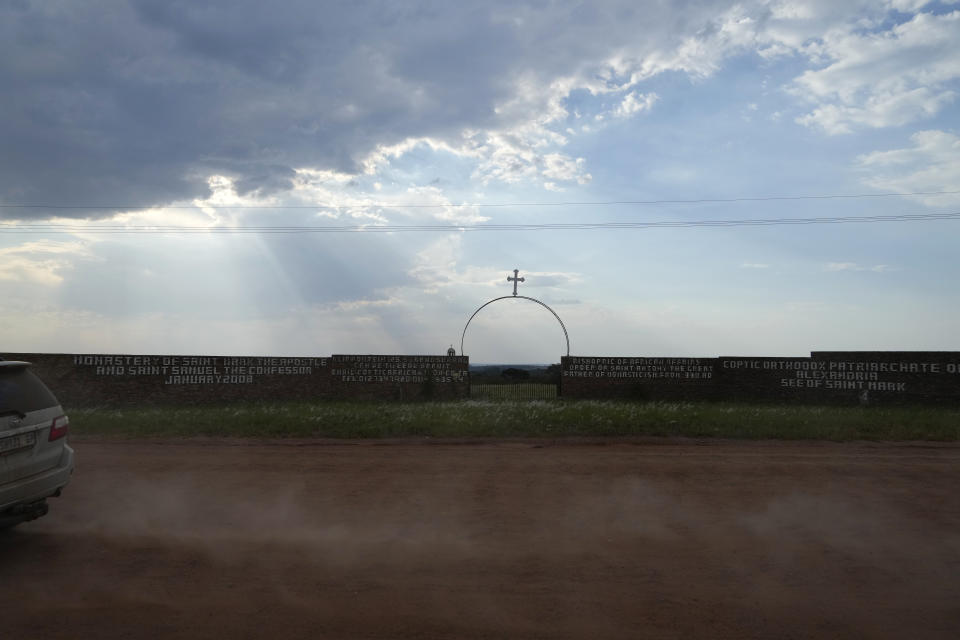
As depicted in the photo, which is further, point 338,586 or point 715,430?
point 715,430

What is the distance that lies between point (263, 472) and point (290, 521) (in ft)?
10.2

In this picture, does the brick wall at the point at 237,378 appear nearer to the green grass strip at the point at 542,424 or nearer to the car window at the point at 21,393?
the green grass strip at the point at 542,424

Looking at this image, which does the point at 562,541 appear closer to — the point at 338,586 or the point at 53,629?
the point at 338,586

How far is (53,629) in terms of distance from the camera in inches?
181

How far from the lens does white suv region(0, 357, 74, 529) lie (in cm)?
573

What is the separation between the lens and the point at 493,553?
612 centimetres

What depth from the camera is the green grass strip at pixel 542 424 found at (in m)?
14.2

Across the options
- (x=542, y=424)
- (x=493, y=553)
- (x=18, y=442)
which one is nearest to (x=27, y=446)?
(x=18, y=442)

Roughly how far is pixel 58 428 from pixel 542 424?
1036 cm

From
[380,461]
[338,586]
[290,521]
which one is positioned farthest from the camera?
[380,461]

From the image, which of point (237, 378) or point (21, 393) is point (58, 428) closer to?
point (21, 393)

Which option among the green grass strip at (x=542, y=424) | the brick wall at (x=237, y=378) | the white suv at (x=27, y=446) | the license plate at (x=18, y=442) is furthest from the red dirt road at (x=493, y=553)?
the brick wall at (x=237, y=378)

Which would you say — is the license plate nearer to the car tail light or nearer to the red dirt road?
the car tail light

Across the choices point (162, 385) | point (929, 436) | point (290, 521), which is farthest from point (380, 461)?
point (162, 385)
